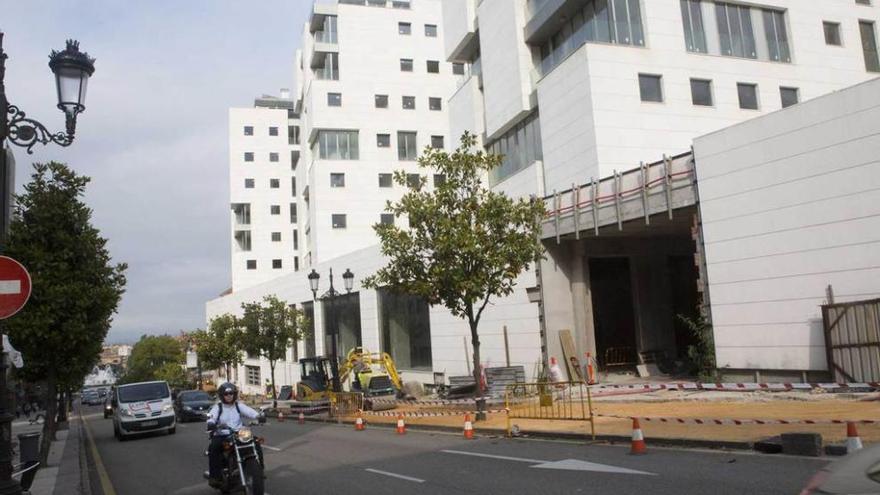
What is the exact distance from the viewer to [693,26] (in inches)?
1157

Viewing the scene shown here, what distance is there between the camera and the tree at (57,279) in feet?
51.9

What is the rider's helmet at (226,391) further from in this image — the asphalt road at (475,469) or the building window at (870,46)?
the building window at (870,46)

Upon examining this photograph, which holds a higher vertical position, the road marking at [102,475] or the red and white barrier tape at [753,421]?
the red and white barrier tape at [753,421]

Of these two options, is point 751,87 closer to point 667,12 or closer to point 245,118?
point 667,12

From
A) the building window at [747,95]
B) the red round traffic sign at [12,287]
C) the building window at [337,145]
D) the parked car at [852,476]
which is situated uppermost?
the building window at [337,145]

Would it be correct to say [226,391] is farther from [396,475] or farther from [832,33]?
[832,33]

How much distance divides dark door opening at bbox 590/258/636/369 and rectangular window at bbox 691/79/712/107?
787 centimetres

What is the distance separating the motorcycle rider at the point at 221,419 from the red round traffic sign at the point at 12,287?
3140mm

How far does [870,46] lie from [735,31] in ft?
26.7

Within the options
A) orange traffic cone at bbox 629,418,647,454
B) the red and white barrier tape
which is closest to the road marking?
orange traffic cone at bbox 629,418,647,454

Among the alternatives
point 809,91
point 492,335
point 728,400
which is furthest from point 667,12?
point 728,400

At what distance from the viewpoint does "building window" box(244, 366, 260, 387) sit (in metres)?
66.2

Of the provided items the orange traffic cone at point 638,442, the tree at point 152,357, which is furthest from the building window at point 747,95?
the tree at point 152,357

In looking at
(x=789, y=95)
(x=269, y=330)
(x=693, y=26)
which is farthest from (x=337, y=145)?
(x=789, y=95)
